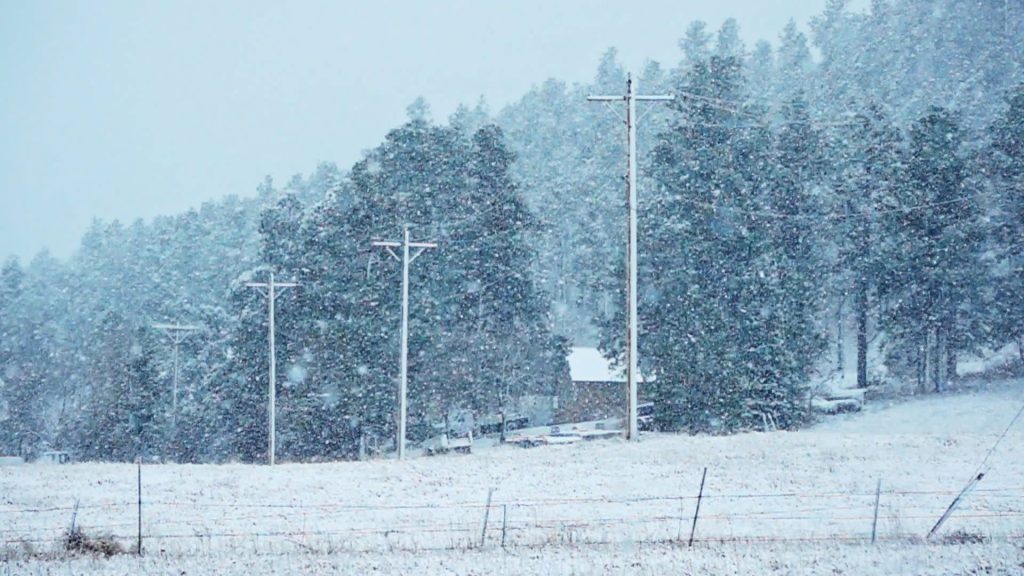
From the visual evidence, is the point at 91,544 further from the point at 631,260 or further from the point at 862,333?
the point at 862,333

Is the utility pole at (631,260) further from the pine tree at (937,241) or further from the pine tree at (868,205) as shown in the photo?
the pine tree at (868,205)

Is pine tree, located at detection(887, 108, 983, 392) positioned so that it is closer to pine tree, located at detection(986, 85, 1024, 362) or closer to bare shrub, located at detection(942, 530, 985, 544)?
pine tree, located at detection(986, 85, 1024, 362)

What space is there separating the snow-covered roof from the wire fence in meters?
46.6

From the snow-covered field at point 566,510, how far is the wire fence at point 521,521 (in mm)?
56

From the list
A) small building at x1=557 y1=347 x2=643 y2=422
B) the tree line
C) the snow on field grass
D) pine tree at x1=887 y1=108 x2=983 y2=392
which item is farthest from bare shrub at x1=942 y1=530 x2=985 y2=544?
small building at x1=557 y1=347 x2=643 y2=422

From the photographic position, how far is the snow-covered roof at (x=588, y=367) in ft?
228

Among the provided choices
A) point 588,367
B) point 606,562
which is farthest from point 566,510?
point 588,367

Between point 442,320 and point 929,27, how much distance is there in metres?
58.7

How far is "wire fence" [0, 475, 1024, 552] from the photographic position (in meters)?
16.6

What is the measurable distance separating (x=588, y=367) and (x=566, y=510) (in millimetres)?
51231

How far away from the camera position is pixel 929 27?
92.6m

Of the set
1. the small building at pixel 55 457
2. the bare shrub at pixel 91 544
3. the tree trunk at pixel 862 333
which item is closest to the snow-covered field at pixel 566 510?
the bare shrub at pixel 91 544

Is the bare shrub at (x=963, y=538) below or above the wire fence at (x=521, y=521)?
above

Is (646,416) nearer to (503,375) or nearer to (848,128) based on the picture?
(503,375)
